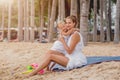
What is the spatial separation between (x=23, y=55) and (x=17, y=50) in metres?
1.47

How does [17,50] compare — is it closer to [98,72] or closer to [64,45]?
[64,45]

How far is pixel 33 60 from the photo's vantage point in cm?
1084

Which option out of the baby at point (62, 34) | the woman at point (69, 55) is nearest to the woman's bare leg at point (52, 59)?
the woman at point (69, 55)

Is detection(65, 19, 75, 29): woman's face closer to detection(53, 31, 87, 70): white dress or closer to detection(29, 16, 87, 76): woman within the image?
detection(29, 16, 87, 76): woman

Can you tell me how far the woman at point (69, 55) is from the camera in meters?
7.76

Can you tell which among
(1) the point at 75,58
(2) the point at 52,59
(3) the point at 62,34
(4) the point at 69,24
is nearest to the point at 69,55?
(1) the point at 75,58

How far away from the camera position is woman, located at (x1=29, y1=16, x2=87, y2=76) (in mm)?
7762

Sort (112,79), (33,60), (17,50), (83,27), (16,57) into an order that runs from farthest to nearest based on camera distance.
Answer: (83,27), (17,50), (16,57), (33,60), (112,79)

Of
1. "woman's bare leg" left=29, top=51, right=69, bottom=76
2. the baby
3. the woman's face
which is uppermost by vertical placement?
the woman's face

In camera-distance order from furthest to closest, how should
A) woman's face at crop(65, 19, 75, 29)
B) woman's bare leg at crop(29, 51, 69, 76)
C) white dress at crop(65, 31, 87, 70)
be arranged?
woman's face at crop(65, 19, 75, 29) < white dress at crop(65, 31, 87, 70) < woman's bare leg at crop(29, 51, 69, 76)

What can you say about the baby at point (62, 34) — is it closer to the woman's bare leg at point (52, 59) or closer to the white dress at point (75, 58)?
the white dress at point (75, 58)

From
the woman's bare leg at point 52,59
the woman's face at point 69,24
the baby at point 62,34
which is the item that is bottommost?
the woman's bare leg at point 52,59

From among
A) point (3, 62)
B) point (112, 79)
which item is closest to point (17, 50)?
point (3, 62)

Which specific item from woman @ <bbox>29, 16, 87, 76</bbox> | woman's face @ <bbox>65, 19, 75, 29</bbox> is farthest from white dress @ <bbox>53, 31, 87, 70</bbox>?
woman's face @ <bbox>65, 19, 75, 29</bbox>
